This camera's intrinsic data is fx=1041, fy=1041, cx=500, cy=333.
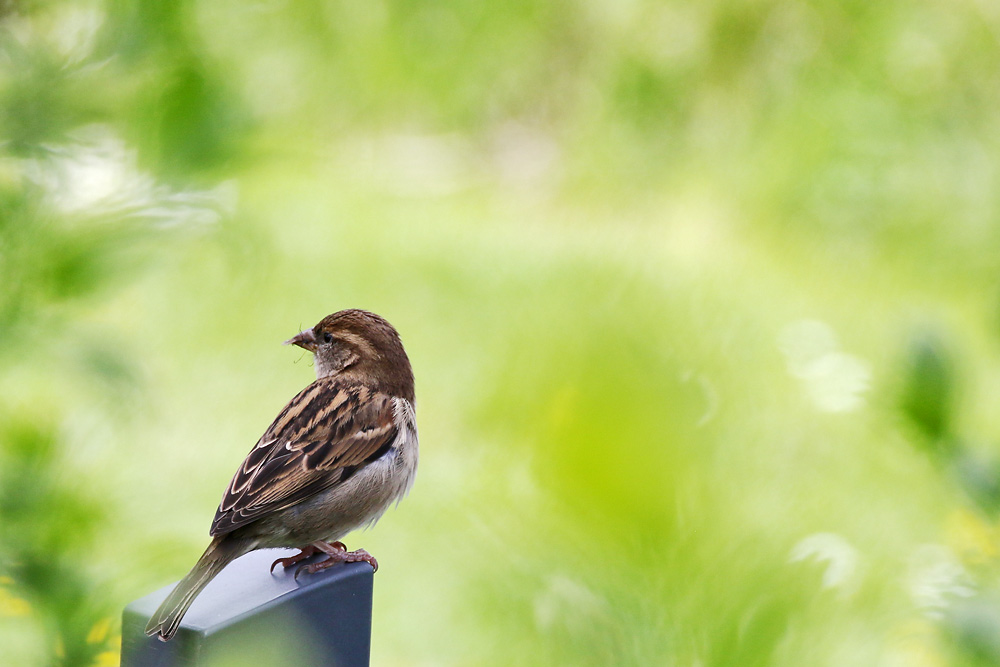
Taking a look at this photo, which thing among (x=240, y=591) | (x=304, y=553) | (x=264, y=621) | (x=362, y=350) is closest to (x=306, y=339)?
(x=362, y=350)

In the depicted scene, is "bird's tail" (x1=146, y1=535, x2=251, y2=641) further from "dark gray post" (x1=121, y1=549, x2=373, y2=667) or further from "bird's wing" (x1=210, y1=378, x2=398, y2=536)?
"bird's wing" (x1=210, y1=378, x2=398, y2=536)

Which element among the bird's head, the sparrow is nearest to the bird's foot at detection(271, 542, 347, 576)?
the sparrow

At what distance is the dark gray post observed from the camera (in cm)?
20

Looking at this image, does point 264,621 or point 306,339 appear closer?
point 264,621

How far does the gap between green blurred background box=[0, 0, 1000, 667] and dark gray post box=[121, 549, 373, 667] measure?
42mm

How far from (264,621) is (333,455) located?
0.45 meters

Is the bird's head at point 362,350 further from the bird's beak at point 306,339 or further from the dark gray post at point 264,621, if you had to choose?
the dark gray post at point 264,621

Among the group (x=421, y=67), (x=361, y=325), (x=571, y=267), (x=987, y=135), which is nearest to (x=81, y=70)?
(x=361, y=325)

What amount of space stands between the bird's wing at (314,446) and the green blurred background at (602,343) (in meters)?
0.05

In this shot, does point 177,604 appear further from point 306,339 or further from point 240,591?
point 306,339

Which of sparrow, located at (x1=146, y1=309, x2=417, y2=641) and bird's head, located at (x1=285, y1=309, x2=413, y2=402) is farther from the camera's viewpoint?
bird's head, located at (x1=285, y1=309, x2=413, y2=402)

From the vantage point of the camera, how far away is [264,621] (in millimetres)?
246

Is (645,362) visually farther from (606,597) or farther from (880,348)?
(880,348)

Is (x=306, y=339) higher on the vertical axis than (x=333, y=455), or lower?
higher
